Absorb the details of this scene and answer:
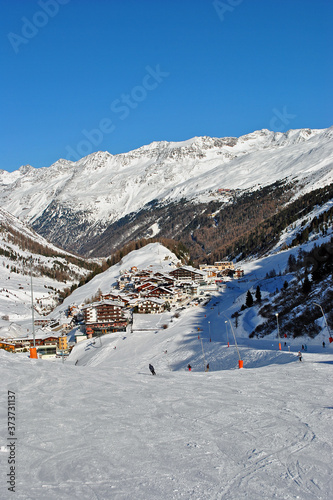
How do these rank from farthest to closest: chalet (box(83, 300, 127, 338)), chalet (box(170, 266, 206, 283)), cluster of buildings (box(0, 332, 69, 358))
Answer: chalet (box(170, 266, 206, 283))
chalet (box(83, 300, 127, 338))
cluster of buildings (box(0, 332, 69, 358))

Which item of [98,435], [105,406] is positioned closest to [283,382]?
[105,406]

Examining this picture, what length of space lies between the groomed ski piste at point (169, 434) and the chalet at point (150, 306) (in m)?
80.0

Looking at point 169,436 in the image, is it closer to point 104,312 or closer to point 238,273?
point 104,312

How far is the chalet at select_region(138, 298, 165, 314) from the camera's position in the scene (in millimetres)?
104812

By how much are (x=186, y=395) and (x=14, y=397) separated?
6.61 metres

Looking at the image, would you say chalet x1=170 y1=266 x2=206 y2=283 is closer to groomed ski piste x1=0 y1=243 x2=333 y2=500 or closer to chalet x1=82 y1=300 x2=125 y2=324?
chalet x1=82 y1=300 x2=125 y2=324

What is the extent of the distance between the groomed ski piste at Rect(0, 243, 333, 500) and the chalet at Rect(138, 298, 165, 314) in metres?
80.0

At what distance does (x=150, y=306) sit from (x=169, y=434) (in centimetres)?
9397

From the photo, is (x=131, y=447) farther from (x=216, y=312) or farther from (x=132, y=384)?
(x=216, y=312)

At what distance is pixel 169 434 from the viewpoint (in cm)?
1232

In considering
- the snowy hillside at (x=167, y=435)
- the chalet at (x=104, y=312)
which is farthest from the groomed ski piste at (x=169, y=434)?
the chalet at (x=104, y=312)

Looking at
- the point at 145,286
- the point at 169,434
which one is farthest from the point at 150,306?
the point at 169,434

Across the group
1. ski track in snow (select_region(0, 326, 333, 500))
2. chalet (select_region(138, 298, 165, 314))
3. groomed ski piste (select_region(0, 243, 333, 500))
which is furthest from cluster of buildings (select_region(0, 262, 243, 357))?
ski track in snow (select_region(0, 326, 333, 500))

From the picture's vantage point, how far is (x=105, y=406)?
15258 millimetres
